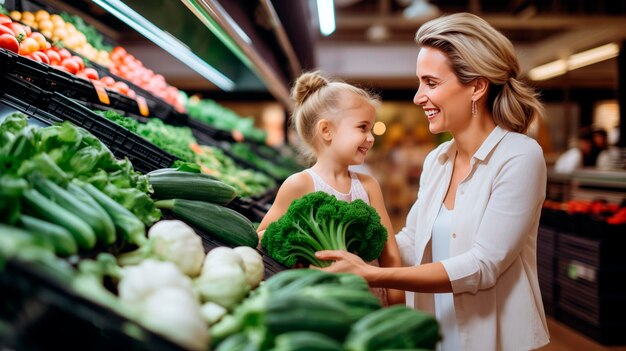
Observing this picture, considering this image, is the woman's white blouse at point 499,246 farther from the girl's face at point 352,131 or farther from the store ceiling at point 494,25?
the store ceiling at point 494,25

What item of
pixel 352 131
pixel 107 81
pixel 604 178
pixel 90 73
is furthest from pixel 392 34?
pixel 352 131

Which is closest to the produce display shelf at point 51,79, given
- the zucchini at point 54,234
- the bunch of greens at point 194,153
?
the bunch of greens at point 194,153

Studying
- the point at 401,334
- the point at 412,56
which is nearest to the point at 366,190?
the point at 401,334

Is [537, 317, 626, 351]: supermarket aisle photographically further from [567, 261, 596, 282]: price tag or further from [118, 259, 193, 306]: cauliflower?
[118, 259, 193, 306]: cauliflower

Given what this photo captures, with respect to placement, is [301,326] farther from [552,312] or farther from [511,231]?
[552,312]

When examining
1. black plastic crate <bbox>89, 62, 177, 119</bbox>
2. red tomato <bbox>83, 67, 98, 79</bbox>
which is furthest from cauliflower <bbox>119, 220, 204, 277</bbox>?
black plastic crate <bbox>89, 62, 177, 119</bbox>

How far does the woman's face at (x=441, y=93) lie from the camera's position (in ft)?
6.04

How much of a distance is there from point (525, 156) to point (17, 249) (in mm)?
1463

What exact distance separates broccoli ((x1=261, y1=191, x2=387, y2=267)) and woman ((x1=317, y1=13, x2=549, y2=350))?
0.20m

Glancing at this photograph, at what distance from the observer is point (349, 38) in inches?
453

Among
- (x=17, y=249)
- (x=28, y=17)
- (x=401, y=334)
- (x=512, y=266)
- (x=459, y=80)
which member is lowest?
(x=512, y=266)

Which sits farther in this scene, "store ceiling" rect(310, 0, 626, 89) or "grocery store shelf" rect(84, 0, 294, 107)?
"store ceiling" rect(310, 0, 626, 89)

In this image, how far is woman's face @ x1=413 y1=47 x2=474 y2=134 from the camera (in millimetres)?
1840

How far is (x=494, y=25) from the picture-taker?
8.88 metres
